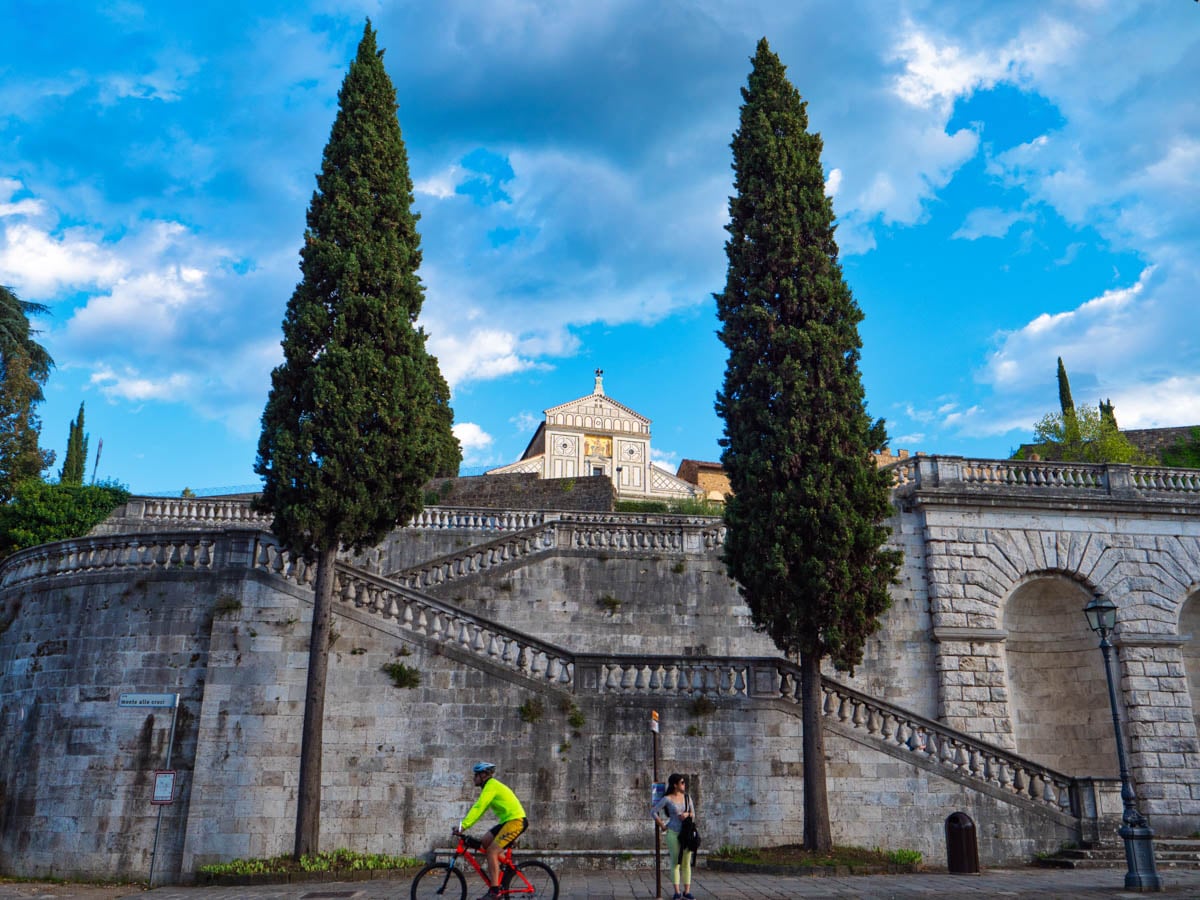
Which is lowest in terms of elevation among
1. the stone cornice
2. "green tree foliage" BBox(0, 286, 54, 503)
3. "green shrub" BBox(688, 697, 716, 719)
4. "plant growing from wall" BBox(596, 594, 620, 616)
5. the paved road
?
the paved road

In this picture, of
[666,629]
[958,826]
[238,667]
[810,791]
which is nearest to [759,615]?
[810,791]

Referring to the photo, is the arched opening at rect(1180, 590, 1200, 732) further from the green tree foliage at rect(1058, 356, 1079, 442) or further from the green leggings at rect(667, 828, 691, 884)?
the green tree foliage at rect(1058, 356, 1079, 442)

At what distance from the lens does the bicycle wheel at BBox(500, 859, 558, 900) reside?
10.4 metres

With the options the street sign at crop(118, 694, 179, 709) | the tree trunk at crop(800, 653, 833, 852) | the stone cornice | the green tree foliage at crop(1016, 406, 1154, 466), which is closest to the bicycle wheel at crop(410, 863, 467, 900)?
the street sign at crop(118, 694, 179, 709)

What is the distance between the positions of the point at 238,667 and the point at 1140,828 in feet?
49.1

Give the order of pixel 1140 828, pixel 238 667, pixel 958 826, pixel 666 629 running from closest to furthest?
pixel 1140 828, pixel 958 826, pixel 238 667, pixel 666 629

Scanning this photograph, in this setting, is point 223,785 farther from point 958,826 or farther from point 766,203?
point 766,203

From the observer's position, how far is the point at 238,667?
16484mm

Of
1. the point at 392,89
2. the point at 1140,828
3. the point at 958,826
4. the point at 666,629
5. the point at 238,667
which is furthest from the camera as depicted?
the point at 666,629

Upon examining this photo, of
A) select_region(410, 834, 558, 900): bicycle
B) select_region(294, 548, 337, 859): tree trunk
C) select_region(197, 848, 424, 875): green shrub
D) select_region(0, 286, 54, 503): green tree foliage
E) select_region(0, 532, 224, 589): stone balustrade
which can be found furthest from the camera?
select_region(0, 286, 54, 503): green tree foliage

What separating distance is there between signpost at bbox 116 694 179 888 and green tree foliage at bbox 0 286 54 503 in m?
17.1

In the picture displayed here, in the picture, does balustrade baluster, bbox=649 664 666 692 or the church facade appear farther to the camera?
the church facade

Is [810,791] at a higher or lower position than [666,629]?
lower

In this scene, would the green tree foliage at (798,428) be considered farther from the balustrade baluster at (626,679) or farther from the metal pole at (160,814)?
the metal pole at (160,814)
